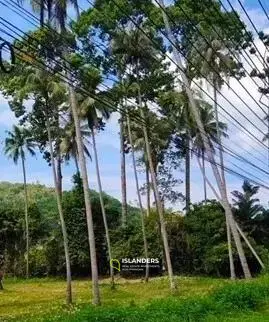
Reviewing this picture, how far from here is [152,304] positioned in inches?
675

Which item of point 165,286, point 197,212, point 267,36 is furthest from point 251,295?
point 197,212

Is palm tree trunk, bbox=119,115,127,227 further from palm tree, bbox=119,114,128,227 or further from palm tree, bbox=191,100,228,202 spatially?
palm tree, bbox=191,100,228,202

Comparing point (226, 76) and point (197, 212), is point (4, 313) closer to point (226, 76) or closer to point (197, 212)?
point (226, 76)

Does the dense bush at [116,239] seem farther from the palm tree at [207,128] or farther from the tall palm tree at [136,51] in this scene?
the tall palm tree at [136,51]

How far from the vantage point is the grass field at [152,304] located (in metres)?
14.4

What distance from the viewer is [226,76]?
107 ft

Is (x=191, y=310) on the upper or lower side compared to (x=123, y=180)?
lower

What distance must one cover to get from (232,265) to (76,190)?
14.2 meters

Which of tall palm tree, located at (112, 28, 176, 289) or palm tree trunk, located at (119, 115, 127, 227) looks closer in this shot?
tall palm tree, located at (112, 28, 176, 289)

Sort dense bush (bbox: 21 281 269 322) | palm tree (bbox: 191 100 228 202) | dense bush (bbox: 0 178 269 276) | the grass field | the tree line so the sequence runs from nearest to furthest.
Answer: dense bush (bbox: 21 281 269 322) → the grass field → the tree line → dense bush (bbox: 0 178 269 276) → palm tree (bbox: 191 100 228 202)

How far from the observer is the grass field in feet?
47.2

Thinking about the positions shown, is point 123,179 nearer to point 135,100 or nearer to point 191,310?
point 135,100

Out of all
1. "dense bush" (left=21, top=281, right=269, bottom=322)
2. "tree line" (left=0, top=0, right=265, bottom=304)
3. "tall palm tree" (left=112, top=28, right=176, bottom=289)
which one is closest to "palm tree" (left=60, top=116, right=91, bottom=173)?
"tree line" (left=0, top=0, right=265, bottom=304)

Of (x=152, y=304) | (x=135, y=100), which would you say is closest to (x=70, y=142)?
(x=135, y=100)
